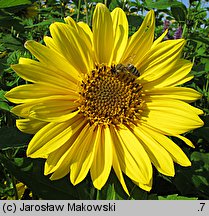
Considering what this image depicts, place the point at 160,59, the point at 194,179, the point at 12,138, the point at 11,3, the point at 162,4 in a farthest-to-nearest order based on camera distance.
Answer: the point at 162,4, the point at 194,179, the point at 11,3, the point at 160,59, the point at 12,138

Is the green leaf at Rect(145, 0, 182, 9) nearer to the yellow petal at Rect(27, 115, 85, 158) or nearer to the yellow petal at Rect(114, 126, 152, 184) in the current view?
the yellow petal at Rect(114, 126, 152, 184)

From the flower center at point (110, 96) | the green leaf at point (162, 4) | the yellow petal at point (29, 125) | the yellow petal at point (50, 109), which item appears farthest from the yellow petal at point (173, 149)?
the green leaf at point (162, 4)

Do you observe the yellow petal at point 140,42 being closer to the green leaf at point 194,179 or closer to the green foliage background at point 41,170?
the green foliage background at point 41,170

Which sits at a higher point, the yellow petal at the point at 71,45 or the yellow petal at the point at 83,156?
the yellow petal at the point at 71,45

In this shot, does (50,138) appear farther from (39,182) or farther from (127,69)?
(127,69)

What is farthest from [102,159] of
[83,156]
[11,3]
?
[11,3]

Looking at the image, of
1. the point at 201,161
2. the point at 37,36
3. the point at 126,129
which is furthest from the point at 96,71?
the point at 37,36

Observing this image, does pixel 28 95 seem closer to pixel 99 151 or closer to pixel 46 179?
pixel 99 151
